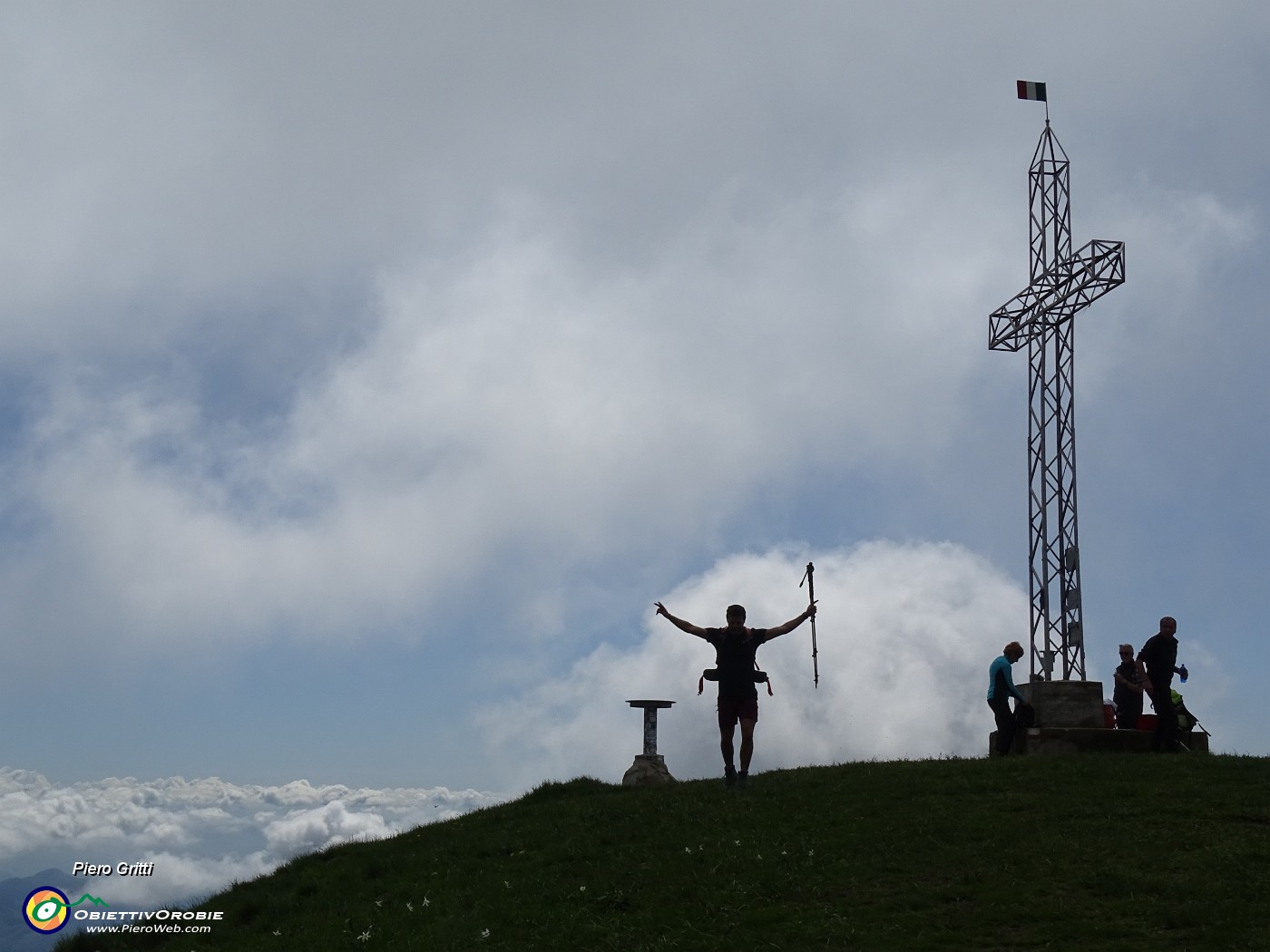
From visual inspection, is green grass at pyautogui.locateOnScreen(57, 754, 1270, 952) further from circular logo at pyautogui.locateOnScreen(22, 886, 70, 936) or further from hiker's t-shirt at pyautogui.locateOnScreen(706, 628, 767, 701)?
circular logo at pyautogui.locateOnScreen(22, 886, 70, 936)


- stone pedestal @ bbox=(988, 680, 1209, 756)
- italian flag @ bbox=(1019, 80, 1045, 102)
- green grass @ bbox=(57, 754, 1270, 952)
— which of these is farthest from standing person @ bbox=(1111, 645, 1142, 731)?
italian flag @ bbox=(1019, 80, 1045, 102)

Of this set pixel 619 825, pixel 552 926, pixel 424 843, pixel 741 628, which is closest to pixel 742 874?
pixel 552 926

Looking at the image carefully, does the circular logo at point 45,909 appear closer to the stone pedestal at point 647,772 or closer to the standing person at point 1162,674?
the stone pedestal at point 647,772

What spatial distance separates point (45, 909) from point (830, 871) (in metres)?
13.5

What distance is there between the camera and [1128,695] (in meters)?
23.2

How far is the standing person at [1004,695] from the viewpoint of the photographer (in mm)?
22062

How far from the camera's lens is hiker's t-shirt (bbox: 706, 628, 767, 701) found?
1717 centimetres

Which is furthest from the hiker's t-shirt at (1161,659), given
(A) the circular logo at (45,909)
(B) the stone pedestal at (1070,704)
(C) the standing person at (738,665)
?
(A) the circular logo at (45,909)

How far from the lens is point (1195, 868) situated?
1223 cm

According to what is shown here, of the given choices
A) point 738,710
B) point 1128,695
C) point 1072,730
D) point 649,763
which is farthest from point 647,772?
point 1128,695

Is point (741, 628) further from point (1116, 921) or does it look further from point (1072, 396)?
point (1072, 396)

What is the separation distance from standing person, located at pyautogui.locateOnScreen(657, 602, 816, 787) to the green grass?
3.89 ft

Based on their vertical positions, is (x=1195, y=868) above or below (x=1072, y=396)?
below

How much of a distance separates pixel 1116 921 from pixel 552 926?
18.8ft
